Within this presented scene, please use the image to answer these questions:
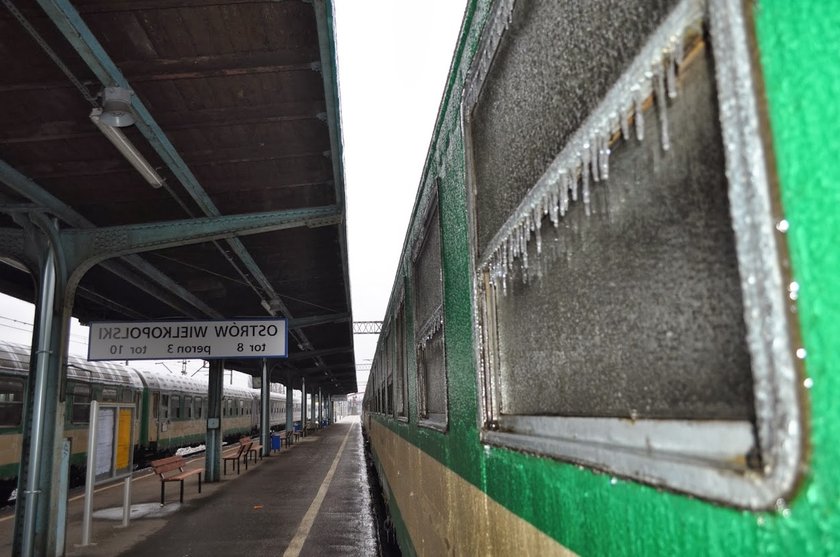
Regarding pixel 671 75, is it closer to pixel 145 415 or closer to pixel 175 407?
pixel 145 415

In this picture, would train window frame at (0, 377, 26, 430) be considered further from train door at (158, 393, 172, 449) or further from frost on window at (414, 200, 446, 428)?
frost on window at (414, 200, 446, 428)

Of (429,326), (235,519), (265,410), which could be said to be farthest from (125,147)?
(265,410)

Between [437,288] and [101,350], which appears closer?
[437,288]

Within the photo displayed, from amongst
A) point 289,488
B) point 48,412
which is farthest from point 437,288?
point 289,488

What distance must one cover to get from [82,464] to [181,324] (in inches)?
253

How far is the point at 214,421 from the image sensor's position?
12328mm

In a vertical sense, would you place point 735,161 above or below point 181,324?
below

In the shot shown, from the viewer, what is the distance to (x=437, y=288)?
312 cm

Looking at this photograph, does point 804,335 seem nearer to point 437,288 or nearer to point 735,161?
point 735,161

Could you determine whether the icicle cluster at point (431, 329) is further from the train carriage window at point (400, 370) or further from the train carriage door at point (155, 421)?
the train carriage door at point (155, 421)

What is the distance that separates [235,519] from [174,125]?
5786 millimetres

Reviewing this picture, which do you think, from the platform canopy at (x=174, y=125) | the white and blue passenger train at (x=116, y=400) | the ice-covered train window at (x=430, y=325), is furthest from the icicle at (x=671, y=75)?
the white and blue passenger train at (x=116, y=400)

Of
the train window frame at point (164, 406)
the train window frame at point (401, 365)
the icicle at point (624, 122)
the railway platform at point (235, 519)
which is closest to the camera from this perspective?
the icicle at point (624, 122)

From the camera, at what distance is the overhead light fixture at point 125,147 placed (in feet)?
14.3
